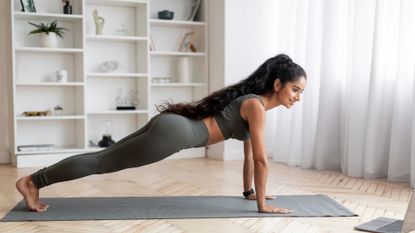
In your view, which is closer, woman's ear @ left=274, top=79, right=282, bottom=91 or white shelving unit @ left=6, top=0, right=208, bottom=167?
woman's ear @ left=274, top=79, right=282, bottom=91

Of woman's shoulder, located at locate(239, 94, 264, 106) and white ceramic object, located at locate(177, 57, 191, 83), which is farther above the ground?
white ceramic object, located at locate(177, 57, 191, 83)

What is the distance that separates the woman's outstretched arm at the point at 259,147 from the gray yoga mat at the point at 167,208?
0.07 metres

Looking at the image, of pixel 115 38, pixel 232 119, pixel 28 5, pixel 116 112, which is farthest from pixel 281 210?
pixel 28 5

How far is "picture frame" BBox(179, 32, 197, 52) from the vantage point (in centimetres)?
575

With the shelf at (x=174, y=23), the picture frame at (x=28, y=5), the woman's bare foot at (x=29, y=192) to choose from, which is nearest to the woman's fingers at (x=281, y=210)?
the woman's bare foot at (x=29, y=192)

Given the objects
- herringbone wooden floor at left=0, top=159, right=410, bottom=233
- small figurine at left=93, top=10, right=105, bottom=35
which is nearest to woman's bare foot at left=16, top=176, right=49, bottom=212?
herringbone wooden floor at left=0, top=159, right=410, bottom=233

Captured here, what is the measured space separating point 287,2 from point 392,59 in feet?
4.72

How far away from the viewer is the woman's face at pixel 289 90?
3.04m

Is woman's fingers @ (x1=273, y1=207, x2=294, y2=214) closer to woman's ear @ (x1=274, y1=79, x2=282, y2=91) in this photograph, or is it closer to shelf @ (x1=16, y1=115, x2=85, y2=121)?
woman's ear @ (x1=274, y1=79, x2=282, y2=91)

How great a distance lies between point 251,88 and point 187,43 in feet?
9.01

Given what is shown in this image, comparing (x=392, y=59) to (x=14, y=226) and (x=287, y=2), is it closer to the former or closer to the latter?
(x=287, y=2)

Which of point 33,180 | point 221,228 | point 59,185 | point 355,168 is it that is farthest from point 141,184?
point 355,168

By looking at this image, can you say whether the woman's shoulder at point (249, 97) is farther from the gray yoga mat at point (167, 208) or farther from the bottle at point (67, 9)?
the bottle at point (67, 9)

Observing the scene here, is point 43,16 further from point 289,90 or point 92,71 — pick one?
point 289,90
